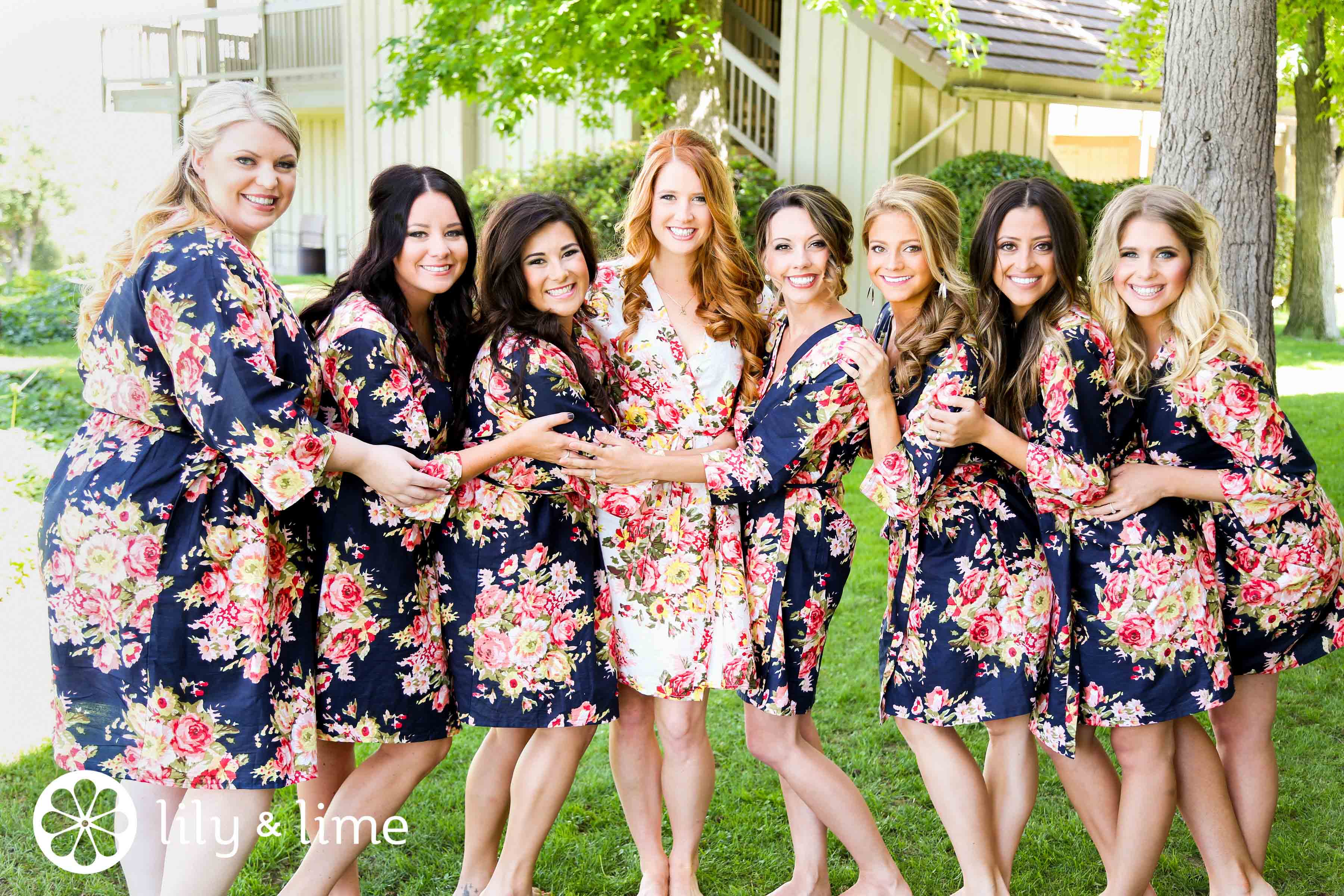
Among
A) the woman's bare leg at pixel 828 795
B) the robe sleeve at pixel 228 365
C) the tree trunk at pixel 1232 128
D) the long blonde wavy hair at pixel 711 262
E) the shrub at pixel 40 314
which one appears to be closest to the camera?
the robe sleeve at pixel 228 365

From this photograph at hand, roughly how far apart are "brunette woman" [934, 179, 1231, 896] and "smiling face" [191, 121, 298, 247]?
1.77 m

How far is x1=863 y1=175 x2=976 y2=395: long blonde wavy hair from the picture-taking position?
3.23 m

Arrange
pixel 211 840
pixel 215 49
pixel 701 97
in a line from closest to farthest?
pixel 211 840 < pixel 701 97 < pixel 215 49

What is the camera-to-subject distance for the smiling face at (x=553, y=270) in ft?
10.9

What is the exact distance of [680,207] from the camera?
11.5 feet

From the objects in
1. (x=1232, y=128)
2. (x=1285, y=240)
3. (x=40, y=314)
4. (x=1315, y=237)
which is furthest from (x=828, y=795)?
(x=1285, y=240)

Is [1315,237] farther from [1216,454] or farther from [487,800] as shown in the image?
[487,800]

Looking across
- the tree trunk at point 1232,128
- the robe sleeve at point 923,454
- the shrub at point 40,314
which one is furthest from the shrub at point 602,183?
the robe sleeve at point 923,454

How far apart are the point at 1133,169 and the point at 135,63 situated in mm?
16565

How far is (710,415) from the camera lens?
11.4 feet

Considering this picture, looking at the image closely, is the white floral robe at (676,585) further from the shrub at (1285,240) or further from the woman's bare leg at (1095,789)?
the shrub at (1285,240)

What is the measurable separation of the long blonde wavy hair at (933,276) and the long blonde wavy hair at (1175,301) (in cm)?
37

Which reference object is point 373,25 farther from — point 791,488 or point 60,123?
point 791,488

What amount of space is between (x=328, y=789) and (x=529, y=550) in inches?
34.8
